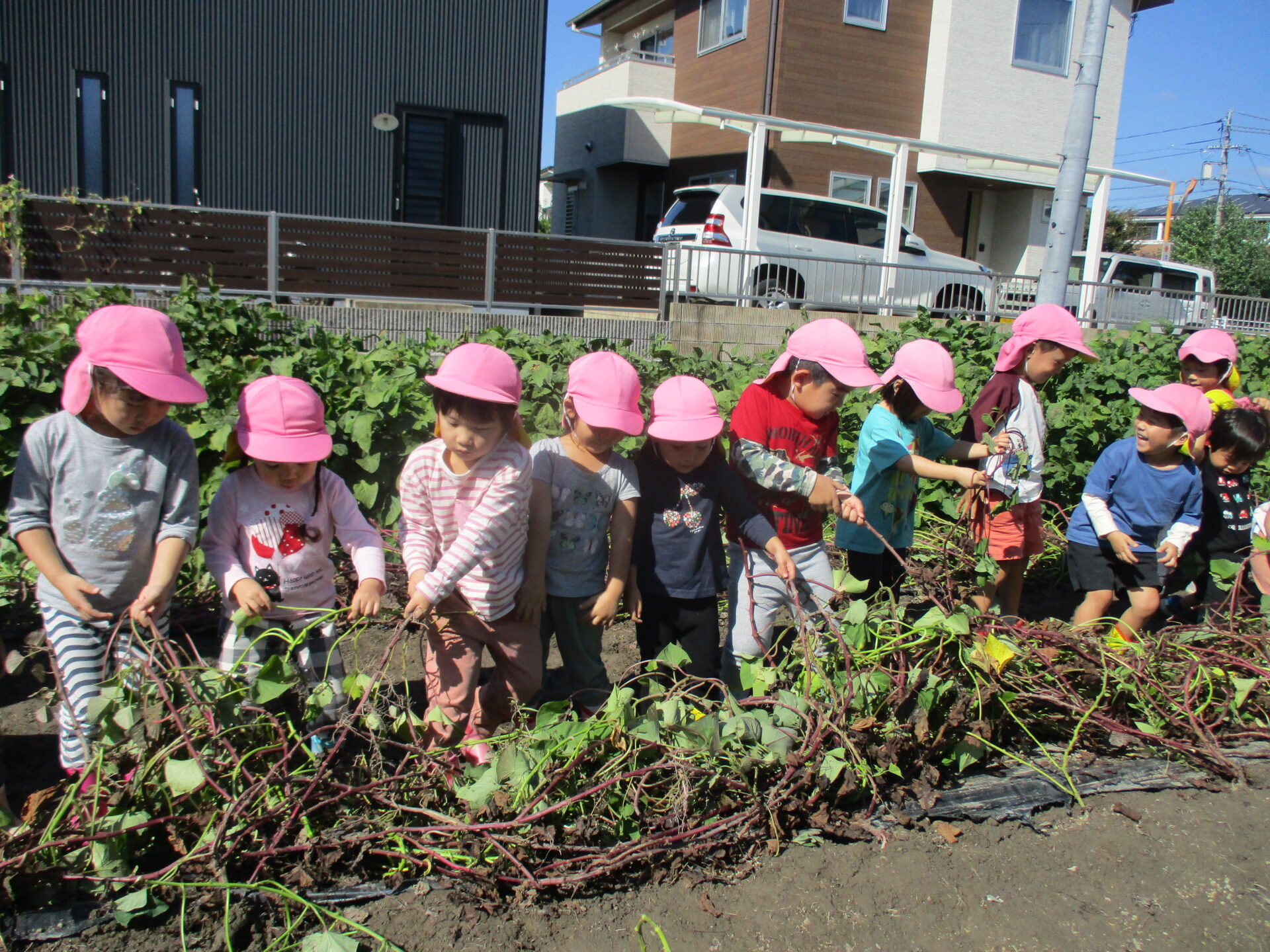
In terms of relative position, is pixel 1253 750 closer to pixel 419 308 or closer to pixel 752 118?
pixel 419 308

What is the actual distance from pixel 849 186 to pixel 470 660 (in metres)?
19.1

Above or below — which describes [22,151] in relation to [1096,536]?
above

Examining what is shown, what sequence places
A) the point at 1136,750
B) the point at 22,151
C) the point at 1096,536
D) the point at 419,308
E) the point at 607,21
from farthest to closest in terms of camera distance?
the point at 607,21 → the point at 22,151 → the point at 419,308 → the point at 1096,536 → the point at 1136,750

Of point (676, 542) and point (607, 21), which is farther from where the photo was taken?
point (607, 21)

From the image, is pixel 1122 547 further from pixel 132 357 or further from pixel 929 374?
pixel 132 357

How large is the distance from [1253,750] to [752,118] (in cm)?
1500

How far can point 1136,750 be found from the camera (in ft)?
9.62

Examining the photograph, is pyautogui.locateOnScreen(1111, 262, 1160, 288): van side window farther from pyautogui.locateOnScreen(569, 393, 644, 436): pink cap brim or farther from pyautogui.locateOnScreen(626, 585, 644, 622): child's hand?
pyautogui.locateOnScreen(569, 393, 644, 436): pink cap brim

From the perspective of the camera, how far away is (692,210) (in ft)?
52.5

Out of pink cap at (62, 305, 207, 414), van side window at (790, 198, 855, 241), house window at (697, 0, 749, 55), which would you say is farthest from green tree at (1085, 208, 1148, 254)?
pink cap at (62, 305, 207, 414)

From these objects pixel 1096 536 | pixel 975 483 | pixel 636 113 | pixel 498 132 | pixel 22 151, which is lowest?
pixel 1096 536

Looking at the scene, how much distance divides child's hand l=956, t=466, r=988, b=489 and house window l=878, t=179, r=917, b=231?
18216mm

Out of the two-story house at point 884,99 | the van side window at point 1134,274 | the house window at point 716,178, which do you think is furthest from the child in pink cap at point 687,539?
the van side window at point 1134,274

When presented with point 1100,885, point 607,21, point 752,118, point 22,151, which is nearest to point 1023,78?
point 752,118
